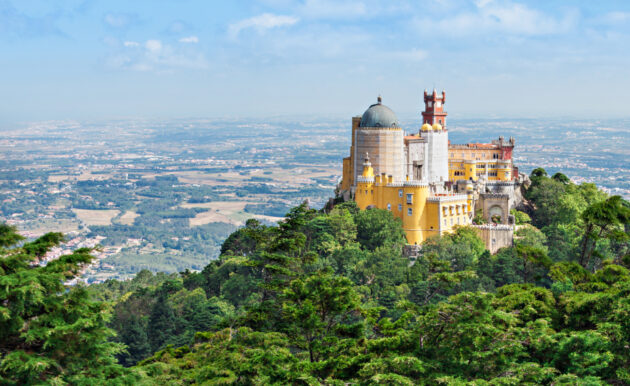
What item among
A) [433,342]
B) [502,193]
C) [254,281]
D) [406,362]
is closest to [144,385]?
[406,362]

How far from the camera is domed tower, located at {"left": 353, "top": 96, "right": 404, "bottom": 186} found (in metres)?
75.2

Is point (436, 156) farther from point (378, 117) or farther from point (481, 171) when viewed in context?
point (378, 117)

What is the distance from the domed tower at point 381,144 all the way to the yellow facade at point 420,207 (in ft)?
13.1

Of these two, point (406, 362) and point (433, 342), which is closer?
point (406, 362)

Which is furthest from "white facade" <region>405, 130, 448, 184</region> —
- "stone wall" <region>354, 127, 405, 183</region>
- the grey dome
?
the grey dome

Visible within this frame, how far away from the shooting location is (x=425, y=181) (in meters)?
70.1

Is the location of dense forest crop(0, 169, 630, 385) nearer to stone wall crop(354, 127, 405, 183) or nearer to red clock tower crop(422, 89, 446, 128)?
stone wall crop(354, 127, 405, 183)

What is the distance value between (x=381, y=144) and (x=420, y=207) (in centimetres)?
882

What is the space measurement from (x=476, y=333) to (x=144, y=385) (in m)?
10.8

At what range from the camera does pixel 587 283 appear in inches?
1479

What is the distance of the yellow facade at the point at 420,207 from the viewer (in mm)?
69250

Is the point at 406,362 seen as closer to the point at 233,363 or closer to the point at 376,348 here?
the point at 376,348

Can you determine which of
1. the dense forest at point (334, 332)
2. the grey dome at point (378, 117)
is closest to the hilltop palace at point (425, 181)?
the grey dome at point (378, 117)

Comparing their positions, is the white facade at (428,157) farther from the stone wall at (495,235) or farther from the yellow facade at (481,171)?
the stone wall at (495,235)
